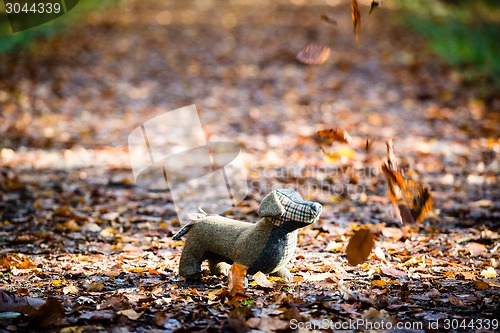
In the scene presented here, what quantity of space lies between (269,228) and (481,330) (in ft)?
3.80

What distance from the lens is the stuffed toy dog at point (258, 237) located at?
3.14m

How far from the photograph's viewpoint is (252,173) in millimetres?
6438

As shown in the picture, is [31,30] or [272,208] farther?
[31,30]

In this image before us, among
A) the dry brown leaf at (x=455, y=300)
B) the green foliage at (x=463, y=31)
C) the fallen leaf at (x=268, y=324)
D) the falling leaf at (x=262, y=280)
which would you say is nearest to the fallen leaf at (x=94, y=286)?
the falling leaf at (x=262, y=280)

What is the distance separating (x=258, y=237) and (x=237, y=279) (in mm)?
254

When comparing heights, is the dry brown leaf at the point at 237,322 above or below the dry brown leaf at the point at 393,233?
above

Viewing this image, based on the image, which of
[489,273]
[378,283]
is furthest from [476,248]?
[378,283]

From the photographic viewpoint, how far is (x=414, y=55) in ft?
38.0

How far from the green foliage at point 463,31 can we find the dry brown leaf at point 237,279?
7.67m

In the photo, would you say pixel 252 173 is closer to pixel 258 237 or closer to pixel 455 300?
pixel 258 237

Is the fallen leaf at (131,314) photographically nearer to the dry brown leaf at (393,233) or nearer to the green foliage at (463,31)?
the dry brown leaf at (393,233)

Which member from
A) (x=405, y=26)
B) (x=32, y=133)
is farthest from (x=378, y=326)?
(x=405, y=26)

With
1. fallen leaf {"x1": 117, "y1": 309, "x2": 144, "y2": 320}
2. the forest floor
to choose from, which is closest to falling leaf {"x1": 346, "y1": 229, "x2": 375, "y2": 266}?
the forest floor

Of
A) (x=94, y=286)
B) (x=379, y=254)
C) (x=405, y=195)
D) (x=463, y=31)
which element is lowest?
(x=379, y=254)
